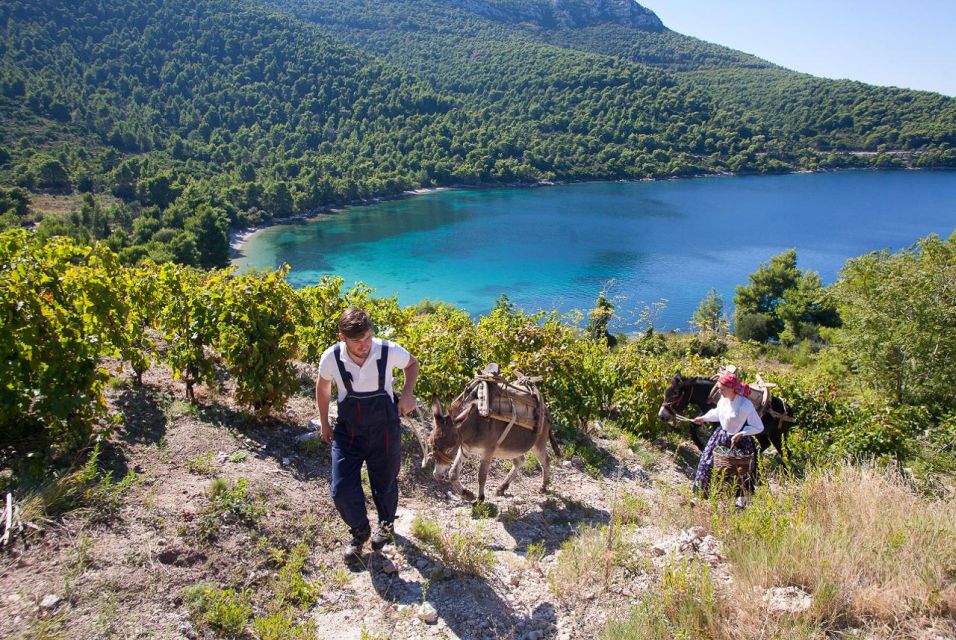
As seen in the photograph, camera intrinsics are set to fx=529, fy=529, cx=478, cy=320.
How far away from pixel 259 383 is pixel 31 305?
2.18 m

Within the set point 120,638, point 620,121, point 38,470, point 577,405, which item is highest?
point 620,121

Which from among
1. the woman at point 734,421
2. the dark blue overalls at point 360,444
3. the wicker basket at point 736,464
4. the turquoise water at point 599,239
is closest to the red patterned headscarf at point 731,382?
the woman at point 734,421

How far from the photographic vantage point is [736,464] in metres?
5.58

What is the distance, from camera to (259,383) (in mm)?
5996

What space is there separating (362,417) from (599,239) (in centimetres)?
8168

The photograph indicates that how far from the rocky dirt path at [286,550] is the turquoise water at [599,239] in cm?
4649

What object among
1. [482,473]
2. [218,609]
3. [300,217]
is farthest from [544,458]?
[300,217]

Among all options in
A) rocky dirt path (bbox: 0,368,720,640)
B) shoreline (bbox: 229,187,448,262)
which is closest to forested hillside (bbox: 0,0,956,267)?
shoreline (bbox: 229,187,448,262)

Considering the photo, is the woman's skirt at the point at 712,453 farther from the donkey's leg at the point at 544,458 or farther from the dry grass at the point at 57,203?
the dry grass at the point at 57,203

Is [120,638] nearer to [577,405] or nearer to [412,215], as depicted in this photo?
[577,405]

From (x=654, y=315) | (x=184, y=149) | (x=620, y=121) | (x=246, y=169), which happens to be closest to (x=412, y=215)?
(x=246, y=169)

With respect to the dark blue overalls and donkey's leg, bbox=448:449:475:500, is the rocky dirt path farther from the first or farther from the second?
the dark blue overalls

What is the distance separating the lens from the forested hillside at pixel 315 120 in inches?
2940

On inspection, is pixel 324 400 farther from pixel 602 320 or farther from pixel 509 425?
pixel 602 320
